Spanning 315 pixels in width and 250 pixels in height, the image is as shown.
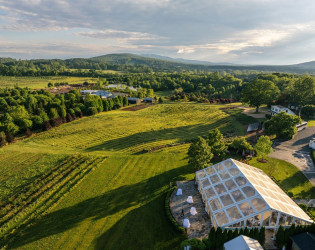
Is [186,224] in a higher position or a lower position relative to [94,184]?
higher

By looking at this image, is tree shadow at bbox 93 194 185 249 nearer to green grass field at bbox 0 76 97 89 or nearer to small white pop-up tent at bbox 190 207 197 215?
small white pop-up tent at bbox 190 207 197 215

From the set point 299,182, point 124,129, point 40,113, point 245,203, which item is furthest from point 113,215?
point 40,113

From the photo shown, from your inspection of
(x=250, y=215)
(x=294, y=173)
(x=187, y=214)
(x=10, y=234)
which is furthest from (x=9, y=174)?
(x=294, y=173)

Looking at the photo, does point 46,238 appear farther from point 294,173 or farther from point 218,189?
point 294,173

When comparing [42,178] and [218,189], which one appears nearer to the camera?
[218,189]

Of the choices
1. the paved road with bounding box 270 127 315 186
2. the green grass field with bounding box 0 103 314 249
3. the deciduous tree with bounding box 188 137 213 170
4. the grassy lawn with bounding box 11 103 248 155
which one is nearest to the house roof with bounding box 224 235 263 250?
the green grass field with bounding box 0 103 314 249

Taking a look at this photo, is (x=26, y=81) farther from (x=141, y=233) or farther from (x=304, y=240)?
(x=304, y=240)
